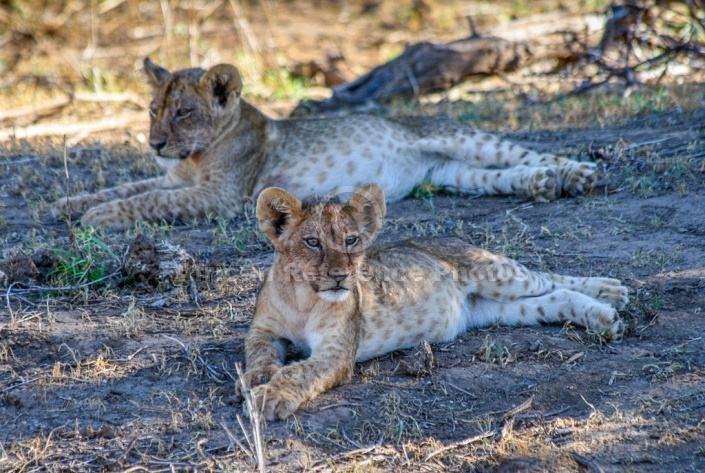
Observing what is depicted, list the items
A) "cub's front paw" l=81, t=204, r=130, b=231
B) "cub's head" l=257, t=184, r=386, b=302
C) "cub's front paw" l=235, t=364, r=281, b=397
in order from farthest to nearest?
"cub's front paw" l=81, t=204, r=130, b=231 → "cub's head" l=257, t=184, r=386, b=302 → "cub's front paw" l=235, t=364, r=281, b=397

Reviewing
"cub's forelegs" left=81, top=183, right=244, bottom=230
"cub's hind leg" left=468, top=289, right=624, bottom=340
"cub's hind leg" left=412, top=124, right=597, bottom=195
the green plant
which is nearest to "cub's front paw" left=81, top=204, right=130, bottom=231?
"cub's forelegs" left=81, top=183, right=244, bottom=230

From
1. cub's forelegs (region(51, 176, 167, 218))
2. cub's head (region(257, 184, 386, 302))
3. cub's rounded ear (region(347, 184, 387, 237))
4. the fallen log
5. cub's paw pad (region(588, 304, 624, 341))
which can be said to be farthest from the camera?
the fallen log

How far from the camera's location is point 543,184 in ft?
21.3

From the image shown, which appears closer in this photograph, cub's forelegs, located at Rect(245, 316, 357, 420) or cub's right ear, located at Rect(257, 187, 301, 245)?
cub's forelegs, located at Rect(245, 316, 357, 420)

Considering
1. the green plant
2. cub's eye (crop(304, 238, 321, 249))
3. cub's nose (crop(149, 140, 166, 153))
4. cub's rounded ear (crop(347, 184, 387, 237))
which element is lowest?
the green plant

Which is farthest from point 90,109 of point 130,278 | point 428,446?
point 428,446

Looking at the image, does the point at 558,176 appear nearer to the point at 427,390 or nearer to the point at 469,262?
the point at 469,262

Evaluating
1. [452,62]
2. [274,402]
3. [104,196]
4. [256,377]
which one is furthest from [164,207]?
[452,62]

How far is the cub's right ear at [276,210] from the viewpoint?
13.6 ft

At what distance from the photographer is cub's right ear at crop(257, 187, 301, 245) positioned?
4.16m

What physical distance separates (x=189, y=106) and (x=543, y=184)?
Result: 260 centimetres

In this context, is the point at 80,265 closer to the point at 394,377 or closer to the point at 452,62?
the point at 394,377

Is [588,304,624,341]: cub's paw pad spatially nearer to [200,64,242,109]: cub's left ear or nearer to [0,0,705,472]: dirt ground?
[0,0,705,472]: dirt ground

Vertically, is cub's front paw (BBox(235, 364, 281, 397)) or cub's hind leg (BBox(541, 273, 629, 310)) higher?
cub's front paw (BBox(235, 364, 281, 397))
